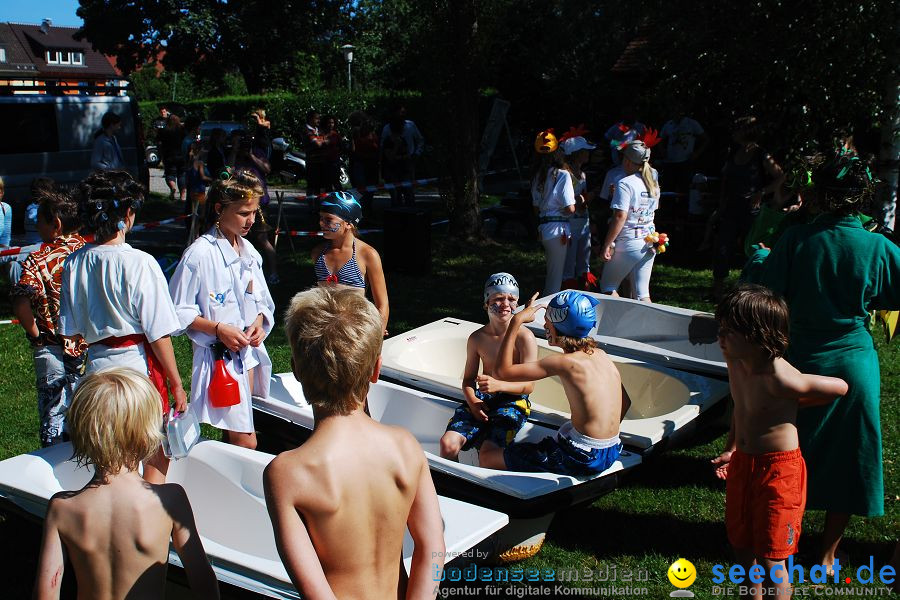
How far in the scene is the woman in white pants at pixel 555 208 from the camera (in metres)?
8.01

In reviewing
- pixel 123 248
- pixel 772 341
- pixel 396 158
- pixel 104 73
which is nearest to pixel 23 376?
pixel 123 248

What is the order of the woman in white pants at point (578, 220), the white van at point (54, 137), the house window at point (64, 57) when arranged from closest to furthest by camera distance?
the woman in white pants at point (578, 220) < the white van at point (54, 137) < the house window at point (64, 57)

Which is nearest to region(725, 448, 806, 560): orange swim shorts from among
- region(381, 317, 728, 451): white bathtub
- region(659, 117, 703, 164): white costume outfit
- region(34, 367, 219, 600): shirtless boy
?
region(381, 317, 728, 451): white bathtub

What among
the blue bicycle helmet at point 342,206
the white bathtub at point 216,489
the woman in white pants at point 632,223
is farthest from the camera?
the woman in white pants at point 632,223

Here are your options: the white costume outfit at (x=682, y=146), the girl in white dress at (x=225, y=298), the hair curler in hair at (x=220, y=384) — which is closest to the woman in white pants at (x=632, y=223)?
the girl in white dress at (x=225, y=298)

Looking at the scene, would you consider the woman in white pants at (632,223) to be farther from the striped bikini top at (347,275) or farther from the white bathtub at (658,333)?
the striped bikini top at (347,275)

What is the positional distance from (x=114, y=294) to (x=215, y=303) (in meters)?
0.70

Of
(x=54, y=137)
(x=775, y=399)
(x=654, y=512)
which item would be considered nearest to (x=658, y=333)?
(x=654, y=512)

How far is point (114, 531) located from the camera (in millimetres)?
2480

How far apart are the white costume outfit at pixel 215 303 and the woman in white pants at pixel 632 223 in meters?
3.74

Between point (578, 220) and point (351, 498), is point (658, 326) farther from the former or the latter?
point (351, 498)

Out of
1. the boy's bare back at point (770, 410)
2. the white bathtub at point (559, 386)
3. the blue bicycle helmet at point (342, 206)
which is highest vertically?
the blue bicycle helmet at point (342, 206)

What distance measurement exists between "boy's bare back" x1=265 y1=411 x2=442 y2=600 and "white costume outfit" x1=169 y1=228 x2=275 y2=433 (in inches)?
85.6

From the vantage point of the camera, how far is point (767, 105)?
7582 millimetres
